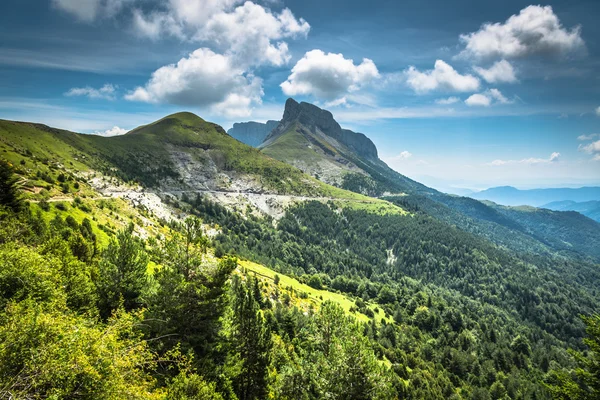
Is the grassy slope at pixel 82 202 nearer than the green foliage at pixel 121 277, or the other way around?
the green foliage at pixel 121 277

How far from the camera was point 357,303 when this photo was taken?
116m

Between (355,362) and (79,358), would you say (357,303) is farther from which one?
(79,358)

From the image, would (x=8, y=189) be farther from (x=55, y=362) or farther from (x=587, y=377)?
(x=587, y=377)

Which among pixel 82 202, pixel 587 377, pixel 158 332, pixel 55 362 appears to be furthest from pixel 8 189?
pixel 587 377

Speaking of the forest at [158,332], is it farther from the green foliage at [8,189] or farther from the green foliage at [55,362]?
the green foliage at [8,189]

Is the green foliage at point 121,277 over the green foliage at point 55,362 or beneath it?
beneath

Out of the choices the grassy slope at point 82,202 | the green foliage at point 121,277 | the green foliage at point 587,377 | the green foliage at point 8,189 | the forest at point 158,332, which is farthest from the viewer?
the grassy slope at point 82,202

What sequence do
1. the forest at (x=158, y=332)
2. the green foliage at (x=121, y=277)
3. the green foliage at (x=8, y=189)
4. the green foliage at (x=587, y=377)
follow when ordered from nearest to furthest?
the forest at (x=158, y=332), the green foliage at (x=587, y=377), the green foliage at (x=121, y=277), the green foliage at (x=8, y=189)

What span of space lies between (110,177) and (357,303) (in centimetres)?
15518

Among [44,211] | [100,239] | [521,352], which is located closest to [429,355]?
[521,352]

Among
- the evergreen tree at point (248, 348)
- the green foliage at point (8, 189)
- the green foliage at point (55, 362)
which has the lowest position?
the evergreen tree at point (248, 348)

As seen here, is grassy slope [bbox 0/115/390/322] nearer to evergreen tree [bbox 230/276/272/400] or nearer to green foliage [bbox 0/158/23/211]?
green foliage [bbox 0/158/23/211]

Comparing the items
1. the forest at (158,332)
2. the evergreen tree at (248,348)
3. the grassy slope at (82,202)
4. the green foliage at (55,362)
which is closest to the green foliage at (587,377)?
the forest at (158,332)

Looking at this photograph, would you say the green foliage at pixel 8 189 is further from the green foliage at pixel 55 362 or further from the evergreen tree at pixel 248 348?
the evergreen tree at pixel 248 348
